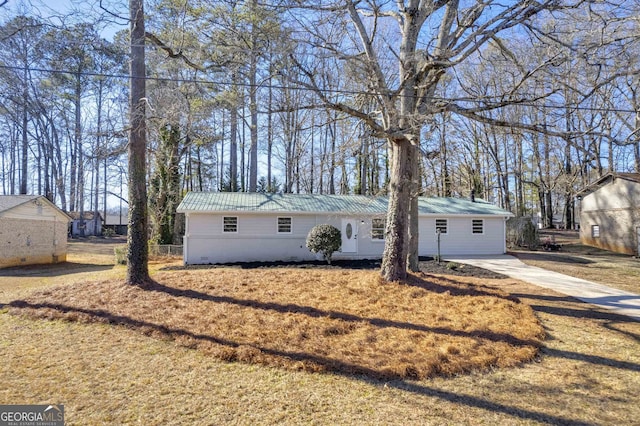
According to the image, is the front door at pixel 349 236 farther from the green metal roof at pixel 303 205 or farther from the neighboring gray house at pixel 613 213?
the neighboring gray house at pixel 613 213

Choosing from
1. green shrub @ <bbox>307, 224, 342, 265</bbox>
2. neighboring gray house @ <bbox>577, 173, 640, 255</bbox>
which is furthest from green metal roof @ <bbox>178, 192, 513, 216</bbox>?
neighboring gray house @ <bbox>577, 173, 640, 255</bbox>

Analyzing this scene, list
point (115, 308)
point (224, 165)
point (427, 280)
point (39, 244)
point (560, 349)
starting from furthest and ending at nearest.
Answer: point (224, 165), point (39, 244), point (427, 280), point (115, 308), point (560, 349)

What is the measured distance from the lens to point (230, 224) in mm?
14992

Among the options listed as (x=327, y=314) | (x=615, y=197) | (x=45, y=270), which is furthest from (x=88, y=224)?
(x=615, y=197)

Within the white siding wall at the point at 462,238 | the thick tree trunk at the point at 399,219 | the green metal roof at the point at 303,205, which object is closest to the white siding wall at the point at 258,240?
the white siding wall at the point at 462,238

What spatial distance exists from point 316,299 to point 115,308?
12.7 ft

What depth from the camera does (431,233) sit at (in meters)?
16.9

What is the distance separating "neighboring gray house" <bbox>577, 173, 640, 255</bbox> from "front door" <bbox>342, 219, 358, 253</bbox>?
1393 centimetres

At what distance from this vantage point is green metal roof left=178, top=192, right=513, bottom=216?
14977 millimetres

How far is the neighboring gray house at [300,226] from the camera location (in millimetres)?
14766

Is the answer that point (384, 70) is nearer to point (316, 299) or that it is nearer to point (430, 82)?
point (430, 82)

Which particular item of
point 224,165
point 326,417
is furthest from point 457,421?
point 224,165

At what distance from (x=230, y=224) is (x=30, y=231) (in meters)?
9.17

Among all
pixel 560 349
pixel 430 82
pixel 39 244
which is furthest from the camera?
pixel 39 244
